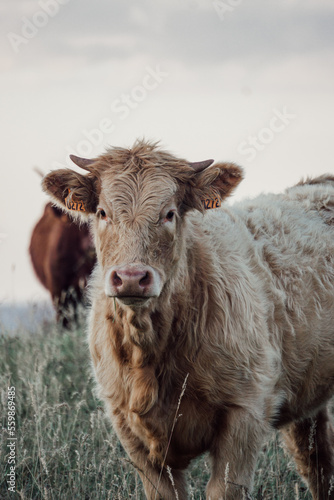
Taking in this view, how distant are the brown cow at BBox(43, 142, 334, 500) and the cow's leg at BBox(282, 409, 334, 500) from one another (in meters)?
0.86

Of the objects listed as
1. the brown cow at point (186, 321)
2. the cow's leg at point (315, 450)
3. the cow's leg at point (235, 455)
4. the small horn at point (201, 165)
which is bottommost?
the cow's leg at point (315, 450)

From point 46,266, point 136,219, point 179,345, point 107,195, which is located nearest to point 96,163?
point 107,195

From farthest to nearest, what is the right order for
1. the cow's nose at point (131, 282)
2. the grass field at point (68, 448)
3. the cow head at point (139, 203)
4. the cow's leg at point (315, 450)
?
the cow's leg at point (315, 450) < the grass field at point (68, 448) < the cow head at point (139, 203) < the cow's nose at point (131, 282)

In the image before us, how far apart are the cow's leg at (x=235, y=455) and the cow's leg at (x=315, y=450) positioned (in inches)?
51.3

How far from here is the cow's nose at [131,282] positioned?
301cm

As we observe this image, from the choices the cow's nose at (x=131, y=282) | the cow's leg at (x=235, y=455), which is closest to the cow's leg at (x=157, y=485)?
the cow's leg at (x=235, y=455)

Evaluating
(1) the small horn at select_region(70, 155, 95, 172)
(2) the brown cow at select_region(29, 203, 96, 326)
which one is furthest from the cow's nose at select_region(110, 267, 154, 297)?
(2) the brown cow at select_region(29, 203, 96, 326)

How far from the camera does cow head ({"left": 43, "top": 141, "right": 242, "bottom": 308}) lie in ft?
10.2

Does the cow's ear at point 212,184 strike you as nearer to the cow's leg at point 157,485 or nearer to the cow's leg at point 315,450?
the cow's leg at point 157,485

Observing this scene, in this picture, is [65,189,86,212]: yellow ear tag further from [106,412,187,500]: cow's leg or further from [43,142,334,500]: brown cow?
[106,412,187,500]: cow's leg

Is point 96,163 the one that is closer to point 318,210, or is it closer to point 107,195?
point 107,195

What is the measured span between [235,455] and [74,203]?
1611mm

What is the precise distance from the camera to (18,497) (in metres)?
4.13

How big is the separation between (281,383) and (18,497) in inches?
70.1
